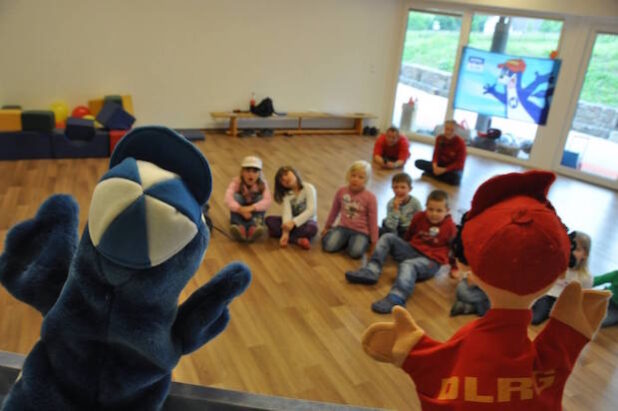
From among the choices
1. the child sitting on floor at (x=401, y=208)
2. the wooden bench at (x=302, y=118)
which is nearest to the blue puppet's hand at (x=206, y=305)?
the child sitting on floor at (x=401, y=208)

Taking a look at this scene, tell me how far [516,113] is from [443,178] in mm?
1930

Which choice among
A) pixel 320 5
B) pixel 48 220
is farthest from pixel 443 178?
pixel 48 220

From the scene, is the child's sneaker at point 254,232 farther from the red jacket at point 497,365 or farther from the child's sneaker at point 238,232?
the red jacket at point 497,365

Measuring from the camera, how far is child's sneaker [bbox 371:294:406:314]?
312 cm

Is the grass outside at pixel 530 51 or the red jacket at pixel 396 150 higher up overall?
the grass outside at pixel 530 51

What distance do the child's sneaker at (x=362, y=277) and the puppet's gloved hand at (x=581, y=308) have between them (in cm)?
212

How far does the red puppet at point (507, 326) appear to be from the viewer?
1188 millimetres

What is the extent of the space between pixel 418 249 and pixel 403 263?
7.9 inches

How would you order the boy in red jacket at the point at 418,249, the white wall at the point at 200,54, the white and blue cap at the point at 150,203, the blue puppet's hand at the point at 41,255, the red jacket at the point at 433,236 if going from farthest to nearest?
the white wall at the point at 200,54 < the red jacket at the point at 433,236 < the boy in red jacket at the point at 418,249 < the blue puppet's hand at the point at 41,255 < the white and blue cap at the point at 150,203

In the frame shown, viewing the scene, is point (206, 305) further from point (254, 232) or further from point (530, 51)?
point (530, 51)

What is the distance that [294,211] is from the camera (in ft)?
13.1

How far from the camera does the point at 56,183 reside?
4.71 m

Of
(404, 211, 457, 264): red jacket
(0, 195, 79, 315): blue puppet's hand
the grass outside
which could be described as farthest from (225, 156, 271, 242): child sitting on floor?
the grass outside

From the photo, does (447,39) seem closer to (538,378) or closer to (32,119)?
(32,119)
